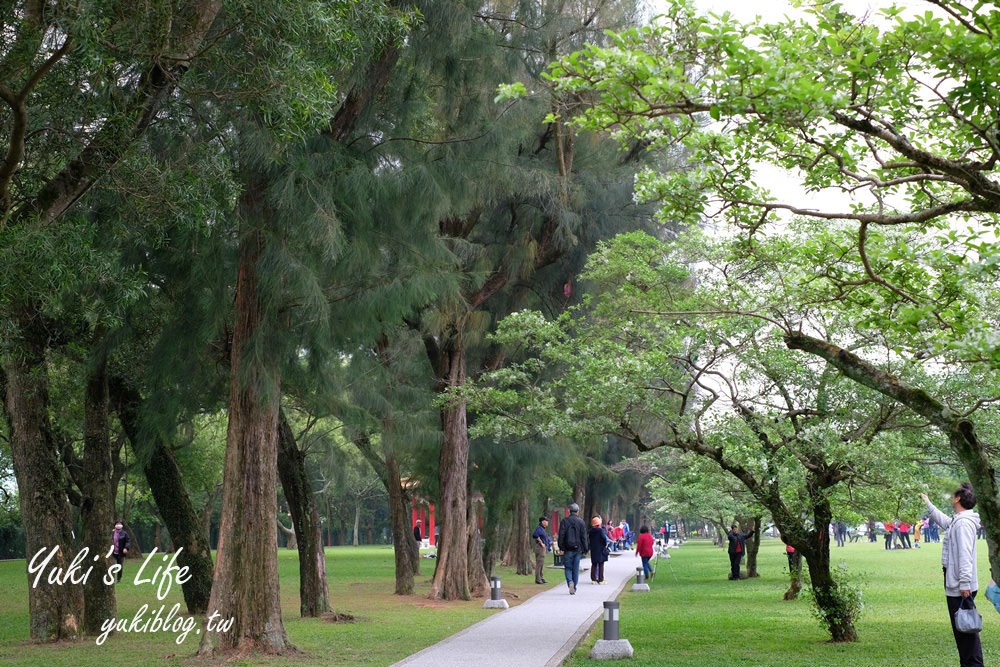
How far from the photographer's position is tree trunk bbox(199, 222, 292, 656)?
11242 mm

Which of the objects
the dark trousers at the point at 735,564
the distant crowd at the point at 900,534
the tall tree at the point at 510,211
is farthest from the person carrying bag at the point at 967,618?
the distant crowd at the point at 900,534

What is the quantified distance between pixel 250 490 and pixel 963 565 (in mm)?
7044

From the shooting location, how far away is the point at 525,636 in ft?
42.6

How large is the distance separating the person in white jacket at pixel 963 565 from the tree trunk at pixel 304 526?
34.3 ft

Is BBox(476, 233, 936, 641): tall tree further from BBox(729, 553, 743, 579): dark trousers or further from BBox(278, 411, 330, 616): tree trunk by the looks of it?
BBox(729, 553, 743, 579): dark trousers

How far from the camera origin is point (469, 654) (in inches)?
436

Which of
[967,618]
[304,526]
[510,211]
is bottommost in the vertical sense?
[967,618]

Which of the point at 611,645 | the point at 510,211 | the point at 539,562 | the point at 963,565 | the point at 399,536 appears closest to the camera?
the point at 963,565

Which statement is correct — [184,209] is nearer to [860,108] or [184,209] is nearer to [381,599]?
[860,108]

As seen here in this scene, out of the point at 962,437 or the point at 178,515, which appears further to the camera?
the point at 178,515

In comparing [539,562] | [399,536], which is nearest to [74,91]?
[399,536]

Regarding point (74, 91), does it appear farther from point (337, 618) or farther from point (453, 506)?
point (453, 506)

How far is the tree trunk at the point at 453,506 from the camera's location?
20.4 m

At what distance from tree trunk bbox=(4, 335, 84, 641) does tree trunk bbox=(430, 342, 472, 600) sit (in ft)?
26.5
